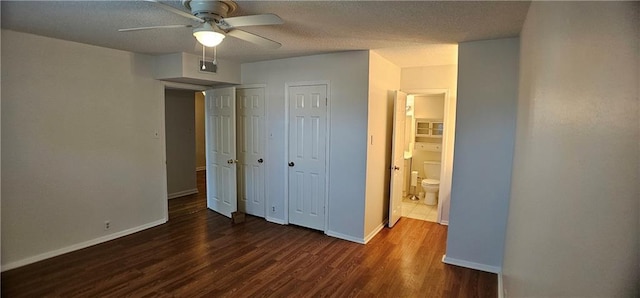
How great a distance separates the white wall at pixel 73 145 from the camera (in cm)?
305

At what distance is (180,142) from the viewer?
6000 millimetres

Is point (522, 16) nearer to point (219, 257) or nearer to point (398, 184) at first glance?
point (398, 184)

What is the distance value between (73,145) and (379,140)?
3542 mm

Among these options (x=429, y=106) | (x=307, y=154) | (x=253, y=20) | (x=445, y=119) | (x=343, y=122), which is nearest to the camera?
(x=253, y=20)

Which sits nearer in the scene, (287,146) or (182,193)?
(287,146)

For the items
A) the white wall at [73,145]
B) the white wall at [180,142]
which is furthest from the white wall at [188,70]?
the white wall at [180,142]

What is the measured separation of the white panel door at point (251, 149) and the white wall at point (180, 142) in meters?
1.71

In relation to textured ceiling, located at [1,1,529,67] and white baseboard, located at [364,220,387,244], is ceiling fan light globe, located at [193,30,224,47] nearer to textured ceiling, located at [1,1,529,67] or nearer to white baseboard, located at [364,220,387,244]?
textured ceiling, located at [1,1,529,67]

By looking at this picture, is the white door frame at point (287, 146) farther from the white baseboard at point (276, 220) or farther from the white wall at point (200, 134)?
the white wall at point (200, 134)

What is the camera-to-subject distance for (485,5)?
2137mm

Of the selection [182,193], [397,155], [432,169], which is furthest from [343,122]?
[182,193]

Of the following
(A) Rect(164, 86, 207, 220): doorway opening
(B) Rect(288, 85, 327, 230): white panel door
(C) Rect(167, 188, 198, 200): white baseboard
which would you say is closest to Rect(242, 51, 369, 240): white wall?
(B) Rect(288, 85, 327, 230): white panel door

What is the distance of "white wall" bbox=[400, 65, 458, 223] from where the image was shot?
14.4 feet

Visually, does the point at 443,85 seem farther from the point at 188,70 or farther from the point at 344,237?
the point at 188,70
